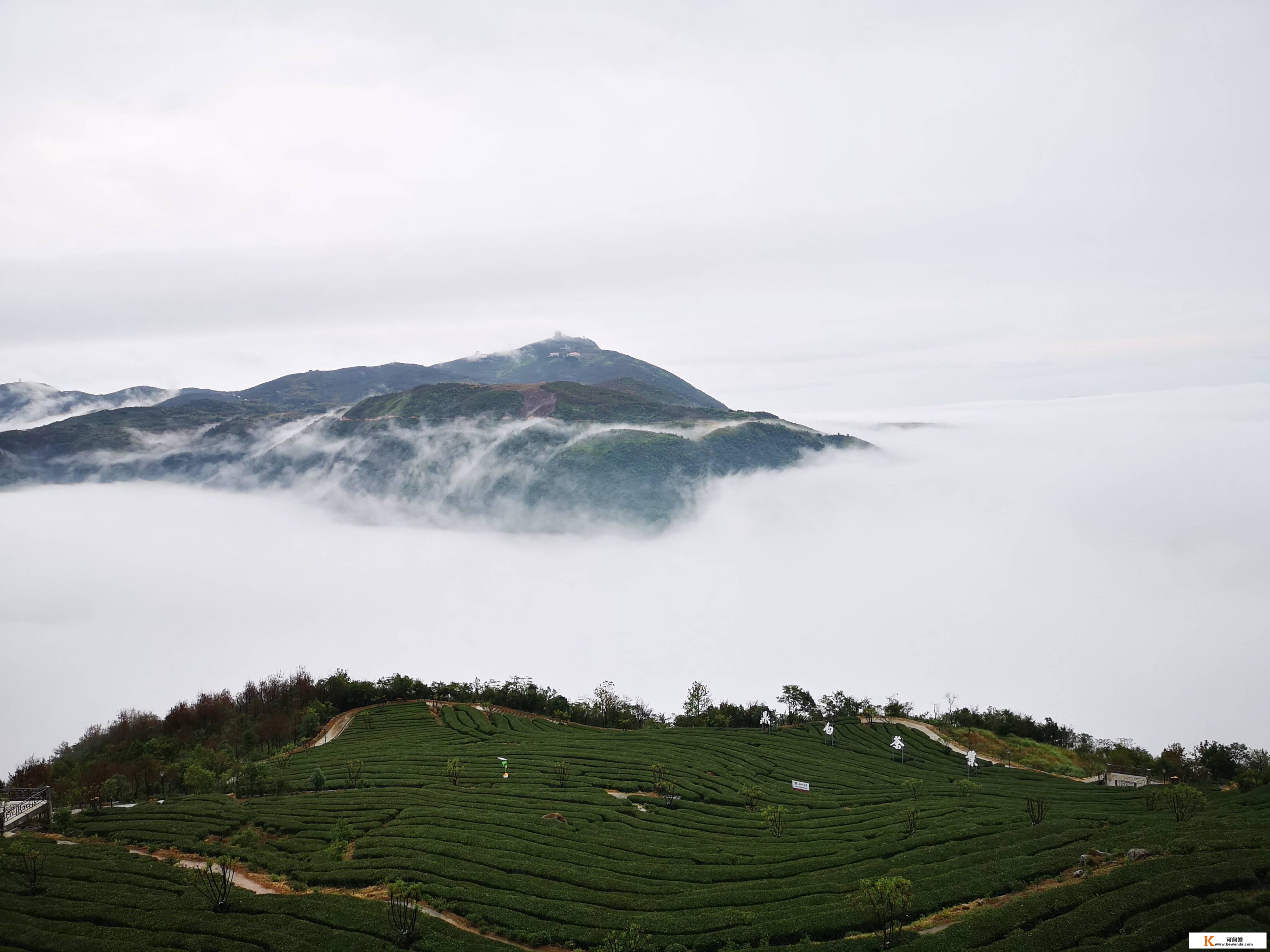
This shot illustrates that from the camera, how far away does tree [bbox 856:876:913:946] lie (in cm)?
2653

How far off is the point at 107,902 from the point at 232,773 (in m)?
39.4

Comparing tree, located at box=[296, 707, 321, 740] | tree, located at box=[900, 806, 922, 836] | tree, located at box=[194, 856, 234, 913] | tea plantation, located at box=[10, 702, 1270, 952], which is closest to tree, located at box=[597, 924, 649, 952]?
tea plantation, located at box=[10, 702, 1270, 952]

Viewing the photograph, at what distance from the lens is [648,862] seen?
3991 centimetres

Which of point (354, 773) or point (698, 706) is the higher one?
point (354, 773)

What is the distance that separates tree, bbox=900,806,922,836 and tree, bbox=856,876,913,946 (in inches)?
658

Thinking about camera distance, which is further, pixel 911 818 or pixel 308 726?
pixel 308 726

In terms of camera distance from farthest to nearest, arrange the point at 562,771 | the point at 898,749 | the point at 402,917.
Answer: the point at 898,749
the point at 562,771
the point at 402,917

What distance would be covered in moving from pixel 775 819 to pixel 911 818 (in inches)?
361

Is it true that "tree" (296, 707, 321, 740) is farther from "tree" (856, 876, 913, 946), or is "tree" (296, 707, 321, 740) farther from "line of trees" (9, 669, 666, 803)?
"tree" (856, 876, 913, 946)

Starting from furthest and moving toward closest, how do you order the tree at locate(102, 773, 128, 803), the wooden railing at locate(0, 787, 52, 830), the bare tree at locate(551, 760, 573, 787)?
the bare tree at locate(551, 760, 573, 787), the tree at locate(102, 773, 128, 803), the wooden railing at locate(0, 787, 52, 830)

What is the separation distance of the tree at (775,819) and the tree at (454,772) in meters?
26.1

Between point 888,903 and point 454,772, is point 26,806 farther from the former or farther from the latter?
point 888,903

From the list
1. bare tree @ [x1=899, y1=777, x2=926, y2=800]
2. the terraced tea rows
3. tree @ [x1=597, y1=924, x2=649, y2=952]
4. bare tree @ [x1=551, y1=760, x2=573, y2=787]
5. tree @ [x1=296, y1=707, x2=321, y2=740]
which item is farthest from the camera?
tree @ [x1=296, y1=707, x2=321, y2=740]

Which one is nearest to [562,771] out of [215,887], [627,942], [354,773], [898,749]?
[354,773]
